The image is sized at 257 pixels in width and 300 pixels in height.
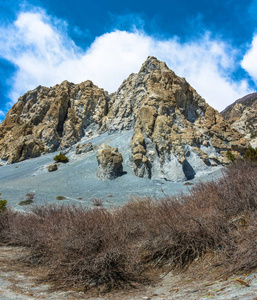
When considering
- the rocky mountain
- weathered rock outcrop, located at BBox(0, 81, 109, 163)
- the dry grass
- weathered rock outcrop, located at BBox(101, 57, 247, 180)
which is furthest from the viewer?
weathered rock outcrop, located at BBox(0, 81, 109, 163)

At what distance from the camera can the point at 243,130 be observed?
60.6 m

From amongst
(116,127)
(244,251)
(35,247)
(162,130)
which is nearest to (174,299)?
(244,251)

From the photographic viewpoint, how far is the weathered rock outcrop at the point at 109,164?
21875 millimetres

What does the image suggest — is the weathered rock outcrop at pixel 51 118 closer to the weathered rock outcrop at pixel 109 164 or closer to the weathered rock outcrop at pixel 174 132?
the weathered rock outcrop at pixel 174 132

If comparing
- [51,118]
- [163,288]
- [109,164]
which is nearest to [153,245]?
[163,288]

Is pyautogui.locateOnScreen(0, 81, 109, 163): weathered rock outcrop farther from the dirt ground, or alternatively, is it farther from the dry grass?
the dry grass

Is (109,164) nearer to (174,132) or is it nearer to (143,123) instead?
(143,123)

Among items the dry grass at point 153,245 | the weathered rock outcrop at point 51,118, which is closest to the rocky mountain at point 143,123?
the weathered rock outcrop at point 51,118

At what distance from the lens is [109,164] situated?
22.0 metres

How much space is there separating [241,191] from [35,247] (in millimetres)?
4682

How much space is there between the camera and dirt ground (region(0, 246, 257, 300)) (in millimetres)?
2106

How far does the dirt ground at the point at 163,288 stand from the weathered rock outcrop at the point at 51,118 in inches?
1753

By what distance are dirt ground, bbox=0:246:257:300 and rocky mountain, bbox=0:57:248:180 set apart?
17877 mm

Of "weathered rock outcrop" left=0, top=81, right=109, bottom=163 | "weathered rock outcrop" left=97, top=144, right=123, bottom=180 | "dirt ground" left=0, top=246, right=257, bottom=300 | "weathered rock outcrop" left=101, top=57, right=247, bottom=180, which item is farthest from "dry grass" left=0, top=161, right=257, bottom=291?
"weathered rock outcrop" left=0, top=81, right=109, bottom=163
